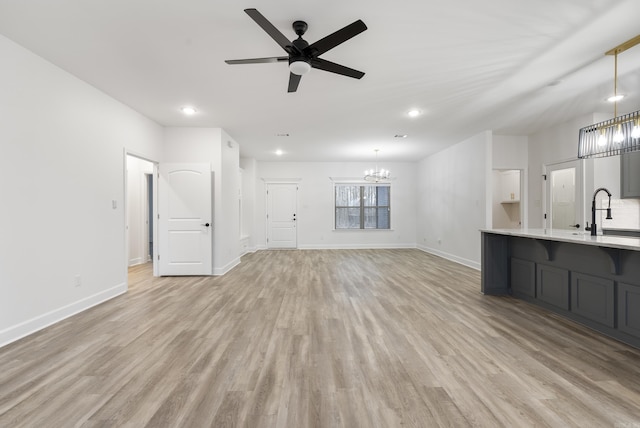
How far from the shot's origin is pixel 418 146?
6.91 m

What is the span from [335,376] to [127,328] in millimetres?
2279

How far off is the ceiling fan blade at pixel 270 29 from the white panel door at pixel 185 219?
3420 millimetres

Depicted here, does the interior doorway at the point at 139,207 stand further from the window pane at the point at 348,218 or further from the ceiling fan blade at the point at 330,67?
the ceiling fan blade at the point at 330,67

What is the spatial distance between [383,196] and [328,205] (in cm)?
187

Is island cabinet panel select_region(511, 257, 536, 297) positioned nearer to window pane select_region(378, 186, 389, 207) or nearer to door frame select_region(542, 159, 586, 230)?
door frame select_region(542, 159, 586, 230)

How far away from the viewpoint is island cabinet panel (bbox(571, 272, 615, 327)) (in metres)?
2.60

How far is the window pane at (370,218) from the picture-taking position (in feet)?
30.0

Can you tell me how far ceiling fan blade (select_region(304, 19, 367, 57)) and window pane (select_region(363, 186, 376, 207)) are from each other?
7.03 m

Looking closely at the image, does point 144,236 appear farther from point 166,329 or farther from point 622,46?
point 622,46

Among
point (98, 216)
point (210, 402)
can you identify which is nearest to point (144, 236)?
point (98, 216)

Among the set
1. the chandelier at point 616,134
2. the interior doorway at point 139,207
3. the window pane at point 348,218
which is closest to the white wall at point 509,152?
the chandelier at point 616,134

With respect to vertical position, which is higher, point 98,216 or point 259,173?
point 259,173

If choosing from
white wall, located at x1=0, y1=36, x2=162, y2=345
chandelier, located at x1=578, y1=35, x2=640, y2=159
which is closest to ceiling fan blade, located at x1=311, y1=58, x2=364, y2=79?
chandelier, located at x1=578, y1=35, x2=640, y2=159

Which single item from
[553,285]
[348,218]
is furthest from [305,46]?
[348,218]
